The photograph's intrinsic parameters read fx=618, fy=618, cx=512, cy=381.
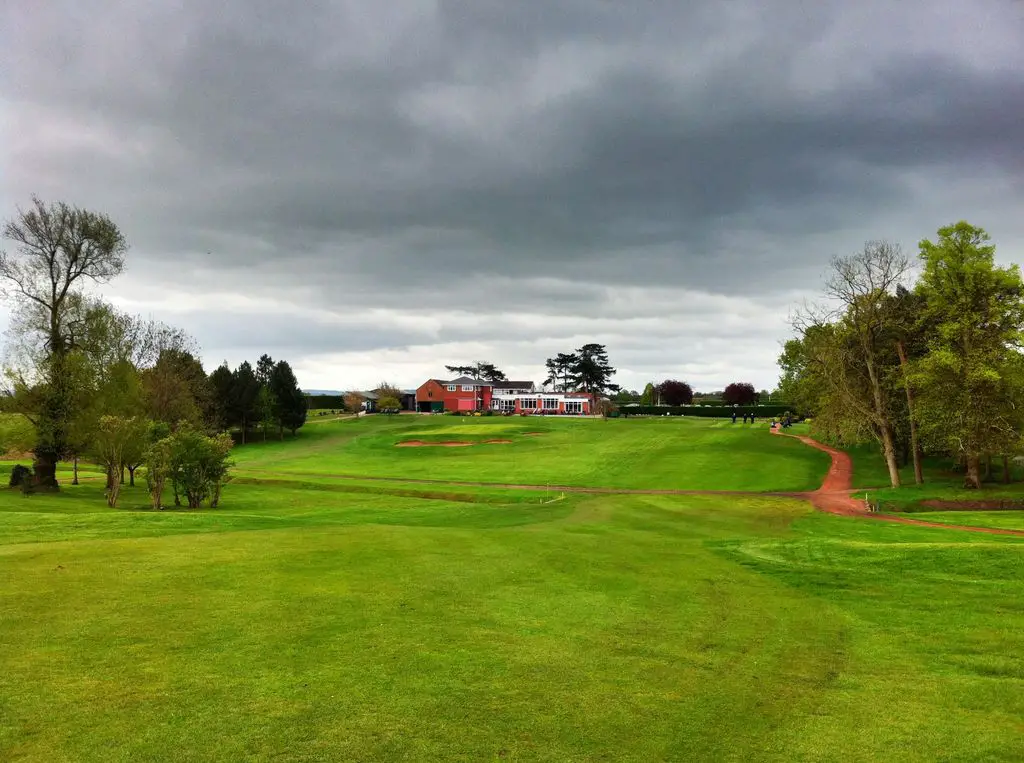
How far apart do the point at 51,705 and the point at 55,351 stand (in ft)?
122

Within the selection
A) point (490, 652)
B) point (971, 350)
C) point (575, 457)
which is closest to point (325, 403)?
point (575, 457)

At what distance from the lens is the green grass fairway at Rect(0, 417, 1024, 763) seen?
6.14 meters

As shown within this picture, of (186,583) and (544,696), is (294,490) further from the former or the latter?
(544,696)

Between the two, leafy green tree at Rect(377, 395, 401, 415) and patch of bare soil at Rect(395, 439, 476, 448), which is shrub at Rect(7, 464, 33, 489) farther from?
leafy green tree at Rect(377, 395, 401, 415)

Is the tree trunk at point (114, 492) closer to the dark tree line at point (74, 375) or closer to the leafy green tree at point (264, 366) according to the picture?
the dark tree line at point (74, 375)

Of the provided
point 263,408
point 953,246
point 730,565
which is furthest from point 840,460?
point 263,408

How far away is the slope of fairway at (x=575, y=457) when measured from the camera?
4744cm

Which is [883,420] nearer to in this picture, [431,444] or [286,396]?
[431,444]

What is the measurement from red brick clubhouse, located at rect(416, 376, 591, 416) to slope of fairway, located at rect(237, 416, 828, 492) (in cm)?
4294

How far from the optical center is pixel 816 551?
18.5 meters

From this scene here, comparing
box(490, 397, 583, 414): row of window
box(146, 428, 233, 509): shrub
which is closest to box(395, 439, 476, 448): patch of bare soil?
box(146, 428, 233, 509): shrub

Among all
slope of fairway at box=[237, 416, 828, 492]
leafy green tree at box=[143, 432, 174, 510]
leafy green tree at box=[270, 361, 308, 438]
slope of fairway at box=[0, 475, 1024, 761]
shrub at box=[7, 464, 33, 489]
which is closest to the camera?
slope of fairway at box=[0, 475, 1024, 761]

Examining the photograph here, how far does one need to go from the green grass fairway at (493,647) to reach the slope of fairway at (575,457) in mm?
28075

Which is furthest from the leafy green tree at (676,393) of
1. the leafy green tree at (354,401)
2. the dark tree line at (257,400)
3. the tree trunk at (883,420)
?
the tree trunk at (883,420)
